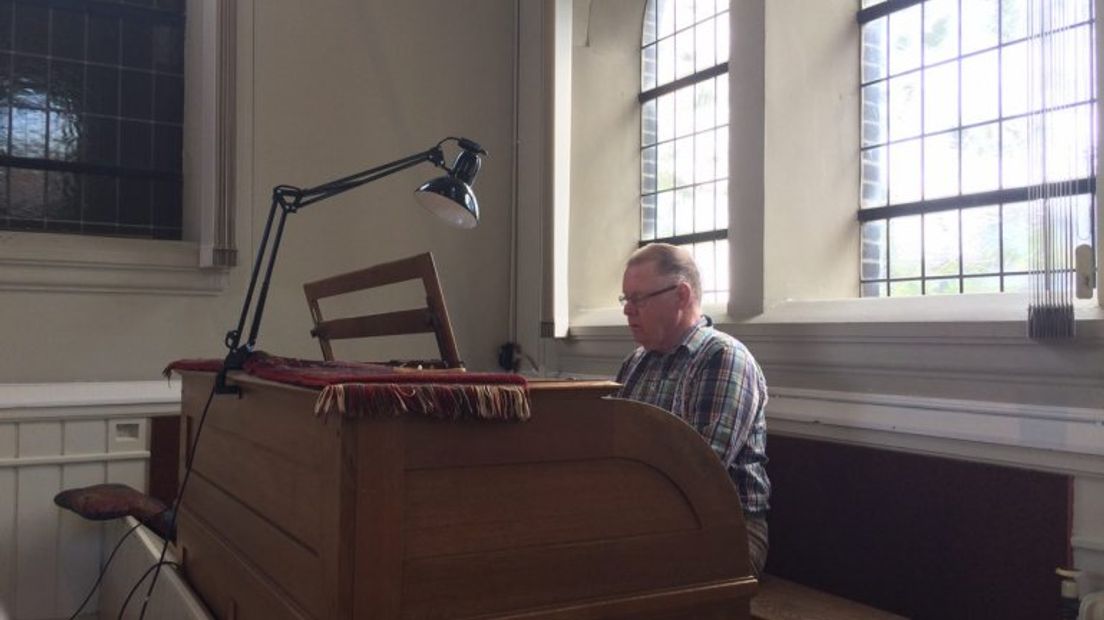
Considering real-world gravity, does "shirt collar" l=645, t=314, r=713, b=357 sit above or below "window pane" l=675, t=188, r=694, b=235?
below

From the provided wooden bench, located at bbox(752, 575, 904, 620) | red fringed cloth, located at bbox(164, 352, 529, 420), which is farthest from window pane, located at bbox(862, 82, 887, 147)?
red fringed cloth, located at bbox(164, 352, 529, 420)

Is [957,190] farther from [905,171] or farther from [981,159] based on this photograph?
[905,171]

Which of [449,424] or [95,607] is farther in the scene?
[95,607]

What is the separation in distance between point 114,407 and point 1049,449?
3.20m

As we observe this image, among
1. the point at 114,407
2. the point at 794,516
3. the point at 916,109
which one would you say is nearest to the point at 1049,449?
the point at 794,516

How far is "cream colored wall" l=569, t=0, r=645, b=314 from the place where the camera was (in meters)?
4.67

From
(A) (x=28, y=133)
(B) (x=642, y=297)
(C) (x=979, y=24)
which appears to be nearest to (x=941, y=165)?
(C) (x=979, y=24)

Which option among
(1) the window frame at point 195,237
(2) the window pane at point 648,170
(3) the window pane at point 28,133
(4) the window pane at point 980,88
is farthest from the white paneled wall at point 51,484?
(4) the window pane at point 980,88

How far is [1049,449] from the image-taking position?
7.66 feet

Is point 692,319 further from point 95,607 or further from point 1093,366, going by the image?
point 95,607

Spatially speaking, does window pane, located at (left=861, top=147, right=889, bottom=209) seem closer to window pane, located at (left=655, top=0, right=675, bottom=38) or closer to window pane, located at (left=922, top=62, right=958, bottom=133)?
window pane, located at (left=922, top=62, right=958, bottom=133)

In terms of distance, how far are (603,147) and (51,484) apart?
9.50ft

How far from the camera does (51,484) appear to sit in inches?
136

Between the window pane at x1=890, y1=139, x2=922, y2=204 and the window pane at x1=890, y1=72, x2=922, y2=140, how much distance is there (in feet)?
0.14
